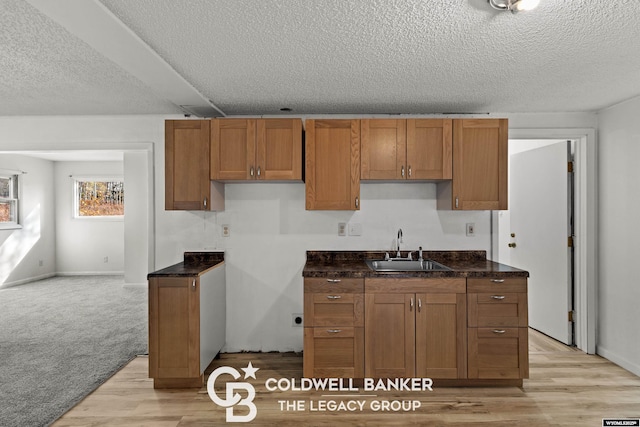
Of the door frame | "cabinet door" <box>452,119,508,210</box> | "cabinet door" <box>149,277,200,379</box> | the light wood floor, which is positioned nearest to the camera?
the light wood floor

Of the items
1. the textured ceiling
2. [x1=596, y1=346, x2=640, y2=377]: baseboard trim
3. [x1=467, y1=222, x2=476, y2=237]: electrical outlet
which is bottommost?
[x1=596, y1=346, x2=640, y2=377]: baseboard trim

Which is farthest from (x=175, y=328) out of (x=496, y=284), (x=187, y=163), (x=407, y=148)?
(x=496, y=284)

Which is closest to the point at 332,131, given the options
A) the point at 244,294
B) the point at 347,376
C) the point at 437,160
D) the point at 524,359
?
the point at 437,160

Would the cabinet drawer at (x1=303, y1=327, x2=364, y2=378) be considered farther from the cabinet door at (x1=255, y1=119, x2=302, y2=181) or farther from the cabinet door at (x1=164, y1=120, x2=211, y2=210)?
the cabinet door at (x1=164, y1=120, x2=211, y2=210)

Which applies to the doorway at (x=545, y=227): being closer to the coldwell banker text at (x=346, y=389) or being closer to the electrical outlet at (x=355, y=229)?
the coldwell banker text at (x=346, y=389)

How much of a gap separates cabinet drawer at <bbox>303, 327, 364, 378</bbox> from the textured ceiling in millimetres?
1865

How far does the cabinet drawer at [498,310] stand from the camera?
9.13 ft

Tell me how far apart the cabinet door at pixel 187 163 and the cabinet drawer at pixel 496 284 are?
7.25 feet

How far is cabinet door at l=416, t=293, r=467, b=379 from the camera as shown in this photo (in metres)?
2.79

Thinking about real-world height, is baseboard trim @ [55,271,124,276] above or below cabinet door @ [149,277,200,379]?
below

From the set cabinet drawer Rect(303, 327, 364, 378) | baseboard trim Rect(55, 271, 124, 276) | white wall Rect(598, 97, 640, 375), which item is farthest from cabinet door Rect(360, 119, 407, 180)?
baseboard trim Rect(55, 271, 124, 276)

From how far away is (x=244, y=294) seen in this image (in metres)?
3.56

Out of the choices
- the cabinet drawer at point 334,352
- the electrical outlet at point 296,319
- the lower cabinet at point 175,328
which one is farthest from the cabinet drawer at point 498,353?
the lower cabinet at point 175,328

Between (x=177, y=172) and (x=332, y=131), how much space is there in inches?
53.5
